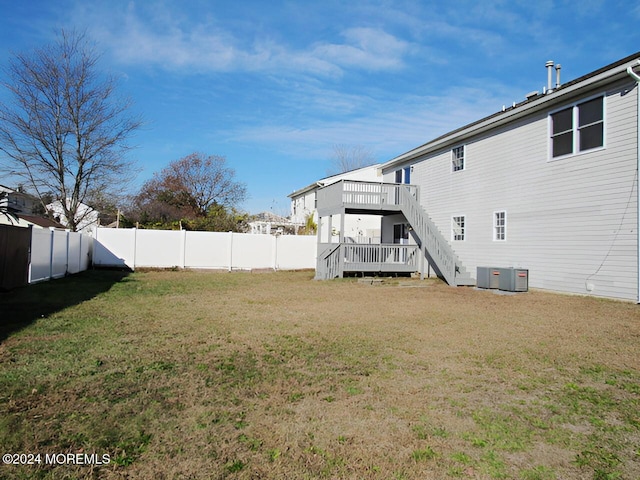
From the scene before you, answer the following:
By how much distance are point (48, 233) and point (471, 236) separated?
14.5 metres

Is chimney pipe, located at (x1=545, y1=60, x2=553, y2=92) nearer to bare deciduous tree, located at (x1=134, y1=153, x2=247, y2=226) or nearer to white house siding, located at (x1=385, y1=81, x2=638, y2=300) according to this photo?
white house siding, located at (x1=385, y1=81, x2=638, y2=300)

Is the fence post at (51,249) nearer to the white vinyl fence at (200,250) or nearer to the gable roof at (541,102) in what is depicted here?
the white vinyl fence at (200,250)

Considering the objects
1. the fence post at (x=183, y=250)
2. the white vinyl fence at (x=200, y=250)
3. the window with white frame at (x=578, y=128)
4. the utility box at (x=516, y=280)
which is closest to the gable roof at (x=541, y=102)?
the window with white frame at (x=578, y=128)

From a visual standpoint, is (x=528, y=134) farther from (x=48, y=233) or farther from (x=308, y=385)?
(x=48, y=233)

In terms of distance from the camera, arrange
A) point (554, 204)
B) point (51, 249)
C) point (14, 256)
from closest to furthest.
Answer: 1. point (14, 256)
2. point (554, 204)
3. point (51, 249)

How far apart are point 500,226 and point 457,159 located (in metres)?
3.83

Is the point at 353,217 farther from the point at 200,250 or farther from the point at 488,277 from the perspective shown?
the point at 488,277

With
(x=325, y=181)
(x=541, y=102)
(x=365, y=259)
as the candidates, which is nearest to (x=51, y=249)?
(x=365, y=259)

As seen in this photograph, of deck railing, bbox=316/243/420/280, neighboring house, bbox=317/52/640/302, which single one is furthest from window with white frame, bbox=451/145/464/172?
deck railing, bbox=316/243/420/280

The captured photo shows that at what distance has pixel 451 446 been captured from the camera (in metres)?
3.03

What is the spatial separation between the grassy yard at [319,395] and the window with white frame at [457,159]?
9.43m

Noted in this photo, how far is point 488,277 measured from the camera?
13234mm

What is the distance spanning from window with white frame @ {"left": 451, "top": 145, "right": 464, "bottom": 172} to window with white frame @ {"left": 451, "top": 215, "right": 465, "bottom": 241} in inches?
79.4

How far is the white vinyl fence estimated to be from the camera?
19.2 meters
